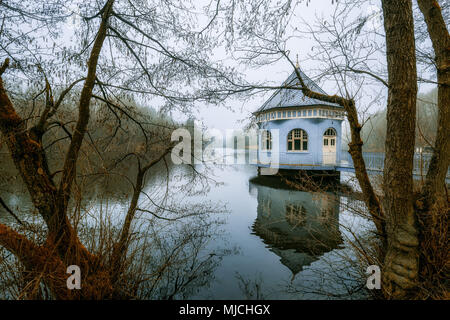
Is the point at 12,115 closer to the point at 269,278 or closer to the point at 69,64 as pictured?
the point at 69,64

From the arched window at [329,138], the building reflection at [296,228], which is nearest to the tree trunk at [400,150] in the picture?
the building reflection at [296,228]

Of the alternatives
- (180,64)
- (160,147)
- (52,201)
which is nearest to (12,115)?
(52,201)

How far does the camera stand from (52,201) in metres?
2.54

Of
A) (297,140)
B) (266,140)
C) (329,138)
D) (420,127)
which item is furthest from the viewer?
(266,140)

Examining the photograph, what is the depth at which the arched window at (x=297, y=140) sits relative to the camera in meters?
14.0

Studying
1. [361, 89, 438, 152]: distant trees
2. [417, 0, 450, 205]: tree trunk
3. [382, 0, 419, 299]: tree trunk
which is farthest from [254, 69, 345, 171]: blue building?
[382, 0, 419, 299]: tree trunk

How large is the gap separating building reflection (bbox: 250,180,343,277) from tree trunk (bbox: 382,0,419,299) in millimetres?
1154

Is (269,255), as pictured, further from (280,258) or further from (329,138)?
(329,138)

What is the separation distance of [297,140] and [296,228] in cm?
897

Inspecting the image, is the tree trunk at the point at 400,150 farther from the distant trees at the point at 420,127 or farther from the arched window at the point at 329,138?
the arched window at the point at 329,138

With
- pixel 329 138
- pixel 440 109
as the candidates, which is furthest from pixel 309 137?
pixel 440 109

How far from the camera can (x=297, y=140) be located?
14180 millimetres

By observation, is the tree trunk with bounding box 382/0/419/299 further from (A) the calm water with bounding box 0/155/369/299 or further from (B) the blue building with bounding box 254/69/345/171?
(B) the blue building with bounding box 254/69/345/171

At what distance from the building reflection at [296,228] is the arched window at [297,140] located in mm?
4165
